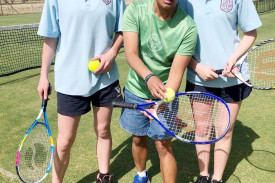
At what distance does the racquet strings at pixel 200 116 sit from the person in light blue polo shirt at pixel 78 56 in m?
0.53

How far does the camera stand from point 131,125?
2.92 m

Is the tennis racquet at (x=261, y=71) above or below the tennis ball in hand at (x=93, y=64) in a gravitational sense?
below

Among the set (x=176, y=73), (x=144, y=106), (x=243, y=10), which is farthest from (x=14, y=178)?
(x=243, y=10)

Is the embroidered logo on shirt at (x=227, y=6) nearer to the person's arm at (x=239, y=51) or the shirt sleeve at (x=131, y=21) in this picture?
the person's arm at (x=239, y=51)

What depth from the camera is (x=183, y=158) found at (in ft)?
12.9

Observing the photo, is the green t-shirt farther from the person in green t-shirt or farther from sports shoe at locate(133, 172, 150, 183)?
sports shoe at locate(133, 172, 150, 183)

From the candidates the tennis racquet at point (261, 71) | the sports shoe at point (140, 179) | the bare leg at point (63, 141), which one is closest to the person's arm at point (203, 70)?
the tennis racquet at point (261, 71)

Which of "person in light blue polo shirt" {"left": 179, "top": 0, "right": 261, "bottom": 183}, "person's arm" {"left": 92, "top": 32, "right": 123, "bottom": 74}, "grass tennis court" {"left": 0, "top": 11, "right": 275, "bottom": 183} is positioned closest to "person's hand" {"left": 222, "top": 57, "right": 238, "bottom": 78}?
"person in light blue polo shirt" {"left": 179, "top": 0, "right": 261, "bottom": 183}

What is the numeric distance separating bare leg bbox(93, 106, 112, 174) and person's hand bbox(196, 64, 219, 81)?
34.9 inches

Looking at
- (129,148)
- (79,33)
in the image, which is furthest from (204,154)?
(79,33)

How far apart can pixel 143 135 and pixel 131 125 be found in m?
0.15

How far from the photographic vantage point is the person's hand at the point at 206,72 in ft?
8.93

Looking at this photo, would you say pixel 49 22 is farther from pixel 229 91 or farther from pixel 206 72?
pixel 229 91

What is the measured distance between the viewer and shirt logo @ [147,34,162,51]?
2.54m
